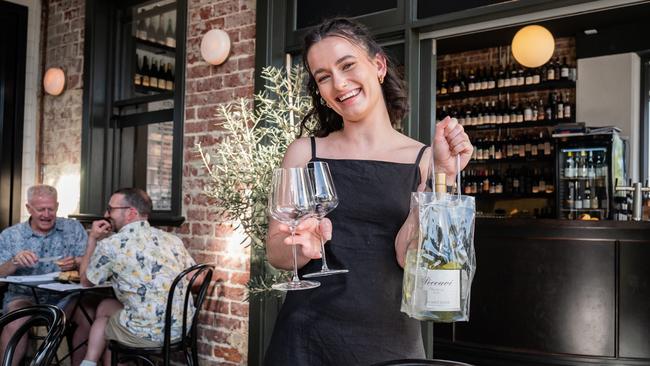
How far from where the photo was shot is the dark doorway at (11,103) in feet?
17.6

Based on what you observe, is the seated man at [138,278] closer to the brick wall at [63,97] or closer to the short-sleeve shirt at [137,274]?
the short-sleeve shirt at [137,274]

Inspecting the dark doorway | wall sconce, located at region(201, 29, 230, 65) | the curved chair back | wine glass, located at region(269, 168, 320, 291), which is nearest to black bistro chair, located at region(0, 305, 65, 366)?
wine glass, located at region(269, 168, 320, 291)

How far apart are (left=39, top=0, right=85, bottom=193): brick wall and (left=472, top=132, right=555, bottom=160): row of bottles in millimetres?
4623

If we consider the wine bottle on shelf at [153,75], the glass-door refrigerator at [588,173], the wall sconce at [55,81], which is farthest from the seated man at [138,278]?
the glass-door refrigerator at [588,173]

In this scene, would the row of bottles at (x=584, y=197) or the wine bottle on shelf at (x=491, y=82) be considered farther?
the wine bottle on shelf at (x=491, y=82)

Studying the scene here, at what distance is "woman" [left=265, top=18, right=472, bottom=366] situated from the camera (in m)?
1.33

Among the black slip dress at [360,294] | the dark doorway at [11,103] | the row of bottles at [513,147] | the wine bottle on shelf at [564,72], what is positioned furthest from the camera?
the row of bottles at [513,147]

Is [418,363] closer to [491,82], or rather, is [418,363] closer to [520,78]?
[520,78]

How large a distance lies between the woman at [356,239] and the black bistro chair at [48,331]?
604 millimetres

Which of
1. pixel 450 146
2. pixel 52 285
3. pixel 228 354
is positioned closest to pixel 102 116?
pixel 52 285

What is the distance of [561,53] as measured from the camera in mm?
7387

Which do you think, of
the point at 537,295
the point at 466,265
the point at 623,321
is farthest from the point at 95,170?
the point at 466,265

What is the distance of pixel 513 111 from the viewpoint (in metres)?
7.59

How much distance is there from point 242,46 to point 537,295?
8.09 ft
